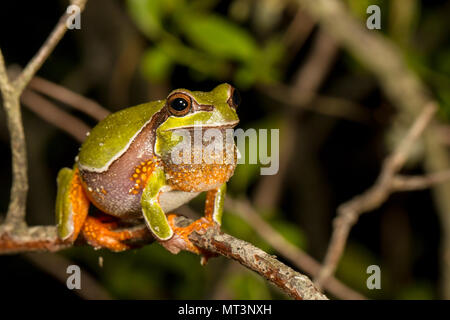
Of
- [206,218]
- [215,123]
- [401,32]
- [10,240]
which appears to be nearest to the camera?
[215,123]

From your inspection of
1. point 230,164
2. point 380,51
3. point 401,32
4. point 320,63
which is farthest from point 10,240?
point 401,32

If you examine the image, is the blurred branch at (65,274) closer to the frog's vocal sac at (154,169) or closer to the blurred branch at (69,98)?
the blurred branch at (69,98)

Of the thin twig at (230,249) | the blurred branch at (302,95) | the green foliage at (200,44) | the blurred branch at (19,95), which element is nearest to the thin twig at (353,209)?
the thin twig at (230,249)

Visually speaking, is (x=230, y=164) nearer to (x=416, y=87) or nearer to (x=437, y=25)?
(x=416, y=87)

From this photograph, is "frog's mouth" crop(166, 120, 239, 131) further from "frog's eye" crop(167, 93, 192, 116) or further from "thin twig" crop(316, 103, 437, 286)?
"thin twig" crop(316, 103, 437, 286)

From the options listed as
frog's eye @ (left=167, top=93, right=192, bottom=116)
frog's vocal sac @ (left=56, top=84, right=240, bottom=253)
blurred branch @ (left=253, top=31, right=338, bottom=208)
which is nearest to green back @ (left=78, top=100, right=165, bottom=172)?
frog's vocal sac @ (left=56, top=84, right=240, bottom=253)

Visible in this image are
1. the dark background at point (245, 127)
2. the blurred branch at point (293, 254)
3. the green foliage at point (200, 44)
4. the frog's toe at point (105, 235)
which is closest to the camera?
the frog's toe at point (105, 235)

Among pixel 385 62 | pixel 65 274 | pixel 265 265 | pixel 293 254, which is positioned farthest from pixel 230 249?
pixel 65 274
